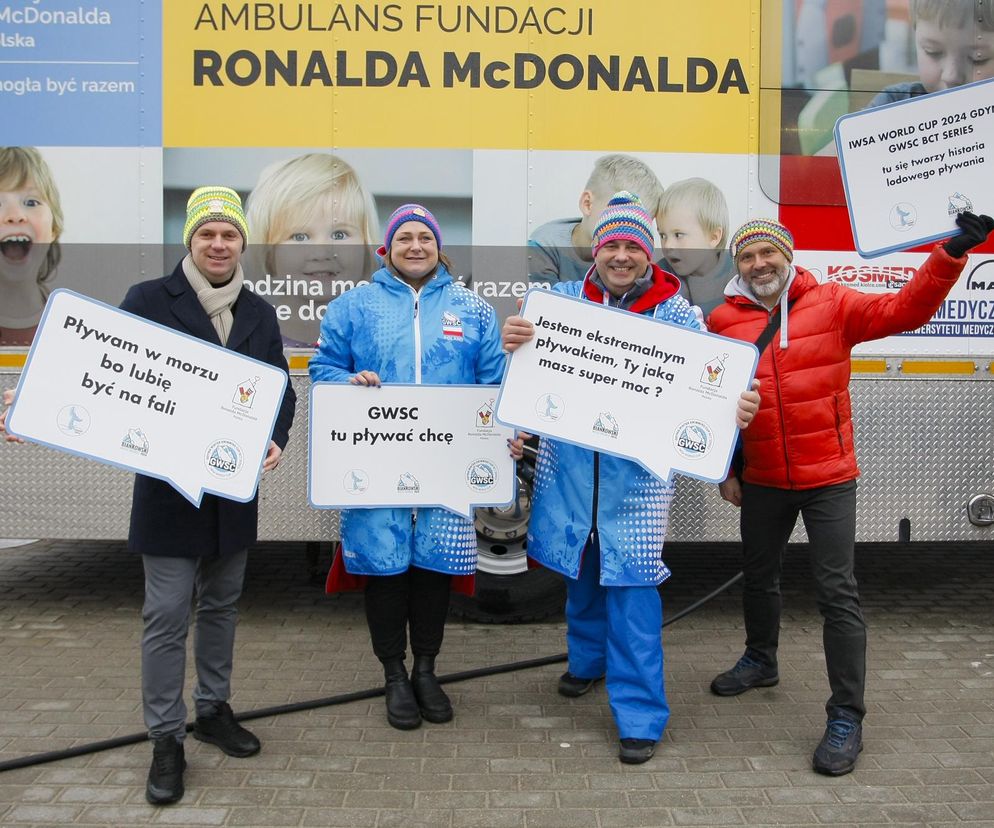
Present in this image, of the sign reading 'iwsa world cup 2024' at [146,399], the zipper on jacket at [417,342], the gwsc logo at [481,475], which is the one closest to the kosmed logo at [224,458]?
the sign reading 'iwsa world cup 2024' at [146,399]

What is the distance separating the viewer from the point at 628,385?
322 centimetres

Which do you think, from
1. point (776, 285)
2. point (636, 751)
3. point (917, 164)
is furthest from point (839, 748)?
point (917, 164)

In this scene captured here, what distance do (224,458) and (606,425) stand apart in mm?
1326

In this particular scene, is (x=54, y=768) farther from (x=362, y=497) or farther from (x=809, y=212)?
(x=809, y=212)

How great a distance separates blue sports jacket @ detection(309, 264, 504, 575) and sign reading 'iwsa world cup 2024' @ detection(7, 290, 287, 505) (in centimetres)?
47

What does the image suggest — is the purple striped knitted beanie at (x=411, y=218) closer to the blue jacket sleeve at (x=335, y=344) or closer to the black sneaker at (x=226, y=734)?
the blue jacket sleeve at (x=335, y=344)

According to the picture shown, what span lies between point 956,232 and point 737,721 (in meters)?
2.03

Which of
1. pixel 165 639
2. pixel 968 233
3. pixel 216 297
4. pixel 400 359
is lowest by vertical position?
pixel 165 639

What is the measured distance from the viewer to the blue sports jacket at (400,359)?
3410mm

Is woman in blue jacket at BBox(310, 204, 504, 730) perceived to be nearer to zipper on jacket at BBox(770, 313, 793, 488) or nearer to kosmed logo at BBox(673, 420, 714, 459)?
kosmed logo at BBox(673, 420, 714, 459)

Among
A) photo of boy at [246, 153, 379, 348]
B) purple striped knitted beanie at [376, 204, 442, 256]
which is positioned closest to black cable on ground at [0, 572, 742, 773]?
photo of boy at [246, 153, 379, 348]

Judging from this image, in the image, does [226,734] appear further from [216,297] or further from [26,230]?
[26,230]

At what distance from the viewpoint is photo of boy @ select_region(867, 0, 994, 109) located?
14.0 feet

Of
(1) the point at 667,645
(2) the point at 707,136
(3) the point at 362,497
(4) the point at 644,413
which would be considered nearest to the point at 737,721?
(1) the point at 667,645
